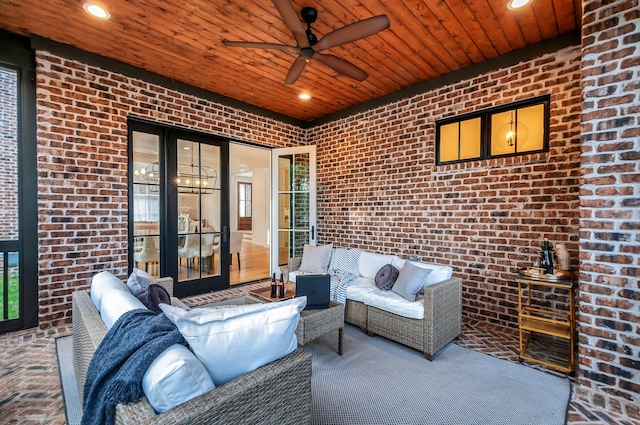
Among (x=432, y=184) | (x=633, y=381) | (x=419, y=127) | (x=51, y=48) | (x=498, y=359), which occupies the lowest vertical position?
(x=498, y=359)

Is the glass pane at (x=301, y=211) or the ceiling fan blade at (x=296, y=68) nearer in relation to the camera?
the ceiling fan blade at (x=296, y=68)

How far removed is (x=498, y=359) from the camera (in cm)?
269

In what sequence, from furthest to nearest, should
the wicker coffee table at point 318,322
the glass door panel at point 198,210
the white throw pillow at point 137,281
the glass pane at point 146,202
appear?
the glass door panel at point 198,210 → the glass pane at point 146,202 → the wicker coffee table at point 318,322 → the white throw pillow at point 137,281

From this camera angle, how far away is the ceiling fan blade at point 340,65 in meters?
2.78

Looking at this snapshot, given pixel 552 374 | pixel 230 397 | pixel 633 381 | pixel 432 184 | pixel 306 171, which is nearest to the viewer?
pixel 230 397

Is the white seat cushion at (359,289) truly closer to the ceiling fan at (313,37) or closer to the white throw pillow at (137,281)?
the white throw pillow at (137,281)

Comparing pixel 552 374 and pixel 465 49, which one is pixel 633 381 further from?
pixel 465 49

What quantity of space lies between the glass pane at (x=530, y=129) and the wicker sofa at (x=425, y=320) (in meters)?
1.68

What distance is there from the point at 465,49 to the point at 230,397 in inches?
149

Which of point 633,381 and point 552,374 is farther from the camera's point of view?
point 552,374

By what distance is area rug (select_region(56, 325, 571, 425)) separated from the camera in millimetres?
1940

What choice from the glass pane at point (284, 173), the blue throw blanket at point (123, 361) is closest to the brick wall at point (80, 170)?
the glass pane at point (284, 173)

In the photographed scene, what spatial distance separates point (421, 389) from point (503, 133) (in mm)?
2905

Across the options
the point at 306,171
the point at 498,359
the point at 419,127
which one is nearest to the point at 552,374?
the point at 498,359
